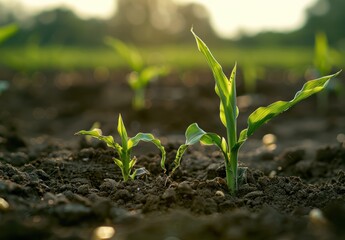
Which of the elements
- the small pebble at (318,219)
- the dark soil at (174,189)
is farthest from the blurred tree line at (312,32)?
the small pebble at (318,219)

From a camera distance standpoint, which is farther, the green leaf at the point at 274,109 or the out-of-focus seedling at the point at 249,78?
the out-of-focus seedling at the point at 249,78

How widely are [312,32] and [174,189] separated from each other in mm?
25128

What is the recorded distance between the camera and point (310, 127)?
5664 millimetres

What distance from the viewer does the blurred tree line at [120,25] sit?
86.5 ft

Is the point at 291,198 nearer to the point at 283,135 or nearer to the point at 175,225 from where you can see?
the point at 175,225

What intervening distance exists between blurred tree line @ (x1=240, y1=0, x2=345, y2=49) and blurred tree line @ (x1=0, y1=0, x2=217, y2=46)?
12.7 ft

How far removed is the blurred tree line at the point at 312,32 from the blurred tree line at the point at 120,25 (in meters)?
3.87

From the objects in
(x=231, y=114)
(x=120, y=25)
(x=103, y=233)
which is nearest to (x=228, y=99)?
(x=231, y=114)

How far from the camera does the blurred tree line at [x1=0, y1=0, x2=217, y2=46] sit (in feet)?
86.5

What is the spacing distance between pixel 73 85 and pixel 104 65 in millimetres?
6059

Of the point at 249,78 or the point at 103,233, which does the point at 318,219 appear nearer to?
the point at 103,233

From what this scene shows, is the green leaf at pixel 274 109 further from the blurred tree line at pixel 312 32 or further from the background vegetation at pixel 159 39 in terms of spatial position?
the blurred tree line at pixel 312 32

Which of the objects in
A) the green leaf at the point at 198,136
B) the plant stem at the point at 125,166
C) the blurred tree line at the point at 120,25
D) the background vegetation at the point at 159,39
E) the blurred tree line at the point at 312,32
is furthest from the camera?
the blurred tree line at the point at 120,25

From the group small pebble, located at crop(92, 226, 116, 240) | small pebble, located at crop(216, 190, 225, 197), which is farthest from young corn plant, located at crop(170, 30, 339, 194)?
small pebble, located at crop(92, 226, 116, 240)
